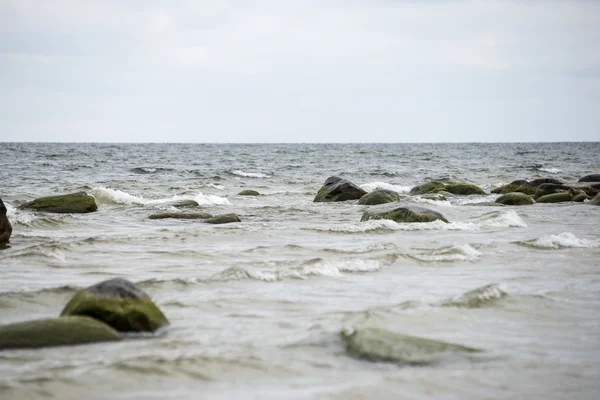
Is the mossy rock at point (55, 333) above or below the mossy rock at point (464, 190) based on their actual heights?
below

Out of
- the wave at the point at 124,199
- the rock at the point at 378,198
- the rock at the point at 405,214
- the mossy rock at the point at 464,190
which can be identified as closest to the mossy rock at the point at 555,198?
the mossy rock at the point at 464,190

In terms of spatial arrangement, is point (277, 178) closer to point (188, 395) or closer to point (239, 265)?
point (239, 265)

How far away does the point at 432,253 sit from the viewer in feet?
28.3

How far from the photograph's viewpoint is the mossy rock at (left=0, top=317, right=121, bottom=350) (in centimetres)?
449

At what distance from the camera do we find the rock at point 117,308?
482 cm

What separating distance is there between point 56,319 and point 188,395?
4.90 feet

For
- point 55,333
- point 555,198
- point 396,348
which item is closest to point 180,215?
point 55,333

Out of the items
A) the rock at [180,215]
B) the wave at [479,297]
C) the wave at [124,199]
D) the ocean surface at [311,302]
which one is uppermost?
the wave at [479,297]

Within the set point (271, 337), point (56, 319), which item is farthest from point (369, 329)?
point (56, 319)

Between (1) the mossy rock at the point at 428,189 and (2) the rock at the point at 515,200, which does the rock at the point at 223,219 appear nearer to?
(2) the rock at the point at 515,200

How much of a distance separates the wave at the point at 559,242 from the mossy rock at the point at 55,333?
6.62 meters

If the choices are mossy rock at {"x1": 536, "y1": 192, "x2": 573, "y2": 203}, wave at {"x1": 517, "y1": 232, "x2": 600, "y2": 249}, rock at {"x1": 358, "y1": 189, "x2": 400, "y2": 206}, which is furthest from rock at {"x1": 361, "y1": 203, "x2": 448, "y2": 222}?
mossy rock at {"x1": 536, "y1": 192, "x2": 573, "y2": 203}

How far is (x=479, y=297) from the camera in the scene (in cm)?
595

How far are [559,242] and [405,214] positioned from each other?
127 inches
